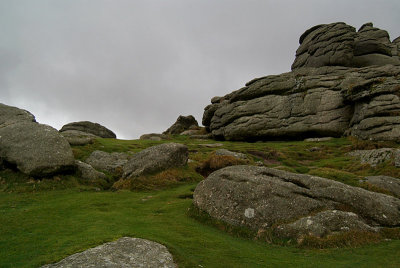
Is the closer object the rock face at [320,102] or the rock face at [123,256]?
the rock face at [123,256]

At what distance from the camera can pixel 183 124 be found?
98.4 m

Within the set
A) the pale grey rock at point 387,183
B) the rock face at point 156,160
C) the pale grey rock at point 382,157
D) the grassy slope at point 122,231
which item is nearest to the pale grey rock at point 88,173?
the grassy slope at point 122,231

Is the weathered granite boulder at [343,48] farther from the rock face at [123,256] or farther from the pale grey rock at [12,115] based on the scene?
the rock face at [123,256]

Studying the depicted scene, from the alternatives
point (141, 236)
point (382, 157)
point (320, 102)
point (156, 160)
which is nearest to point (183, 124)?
point (320, 102)

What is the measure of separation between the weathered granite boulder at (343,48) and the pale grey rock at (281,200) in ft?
223

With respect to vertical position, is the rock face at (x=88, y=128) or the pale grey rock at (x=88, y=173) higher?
the rock face at (x=88, y=128)

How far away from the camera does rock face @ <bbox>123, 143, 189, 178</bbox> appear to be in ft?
100.0

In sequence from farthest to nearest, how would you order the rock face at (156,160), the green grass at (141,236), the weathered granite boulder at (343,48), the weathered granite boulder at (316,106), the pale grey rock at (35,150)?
the weathered granite boulder at (343,48), the weathered granite boulder at (316,106), the rock face at (156,160), the pale grey rock at (35,150), the green grass at (141,236)

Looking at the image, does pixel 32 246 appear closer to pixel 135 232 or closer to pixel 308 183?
pixel 135 232

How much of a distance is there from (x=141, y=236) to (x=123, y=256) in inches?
96.4

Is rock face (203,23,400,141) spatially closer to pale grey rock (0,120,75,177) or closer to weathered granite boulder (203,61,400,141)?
weathered granite boulder (203,61,400,141)

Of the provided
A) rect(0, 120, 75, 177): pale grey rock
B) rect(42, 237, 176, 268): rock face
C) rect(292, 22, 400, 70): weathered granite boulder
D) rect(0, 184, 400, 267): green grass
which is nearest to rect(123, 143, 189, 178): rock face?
rect(0, 120, 75, 177): pale grey rock

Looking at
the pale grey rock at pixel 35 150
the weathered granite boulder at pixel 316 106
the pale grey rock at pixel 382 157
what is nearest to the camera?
the pale grey rock at pixel 35 150

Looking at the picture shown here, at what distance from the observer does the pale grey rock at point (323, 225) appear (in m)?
16.2
